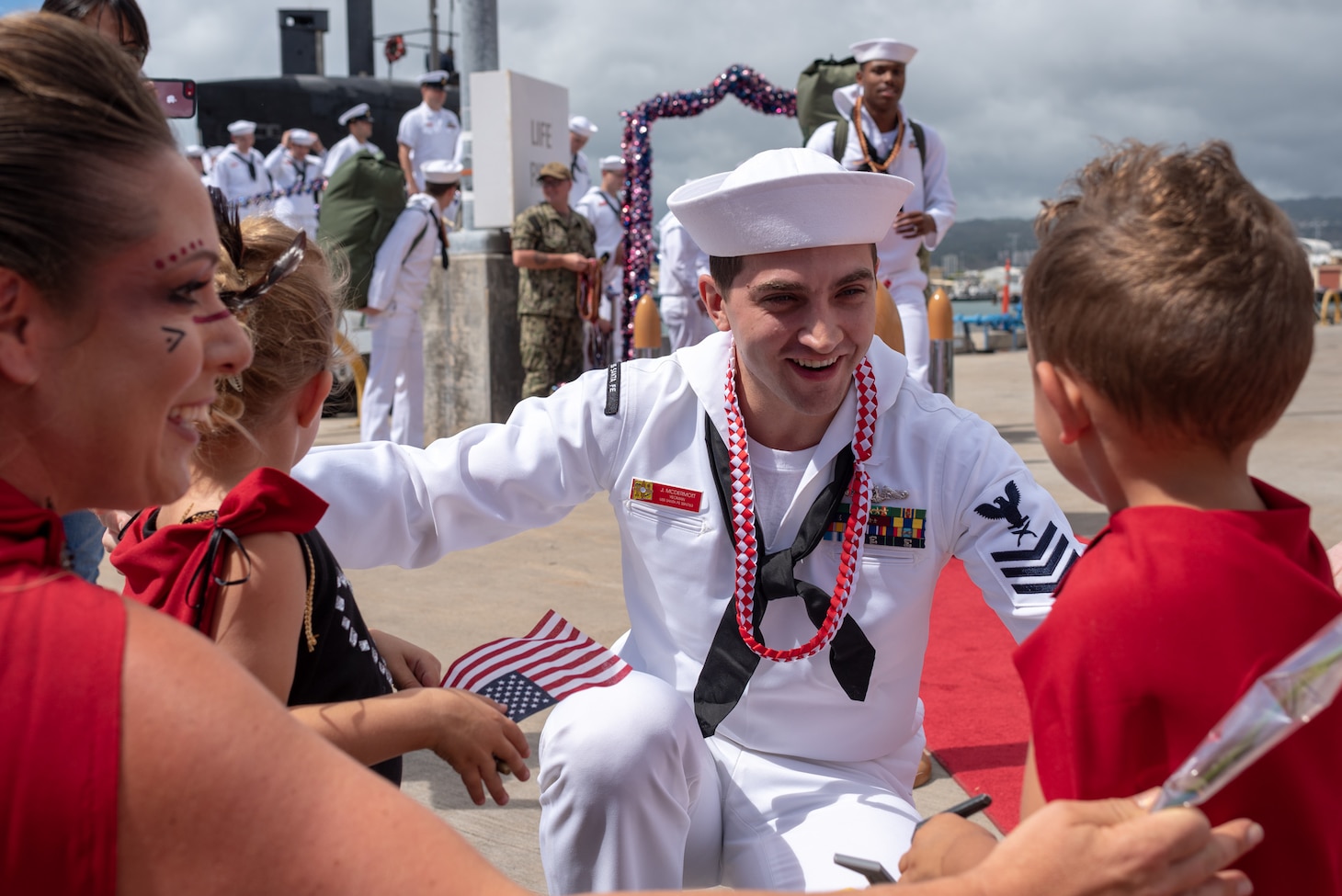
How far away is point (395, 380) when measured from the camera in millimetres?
8758

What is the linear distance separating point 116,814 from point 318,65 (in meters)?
32.9

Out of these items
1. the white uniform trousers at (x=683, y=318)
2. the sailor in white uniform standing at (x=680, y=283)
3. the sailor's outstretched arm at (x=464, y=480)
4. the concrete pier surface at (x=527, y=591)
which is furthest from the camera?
the white uniform trousers at (x=683, y=318)

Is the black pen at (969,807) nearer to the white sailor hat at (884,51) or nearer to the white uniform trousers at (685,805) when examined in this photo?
the white uniform trousers at (685,805)

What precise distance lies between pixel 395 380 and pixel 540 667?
6.83 meters

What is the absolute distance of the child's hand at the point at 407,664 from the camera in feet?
6.95

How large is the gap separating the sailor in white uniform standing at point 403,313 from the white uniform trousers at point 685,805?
639cm

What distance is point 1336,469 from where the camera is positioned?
7.75 m

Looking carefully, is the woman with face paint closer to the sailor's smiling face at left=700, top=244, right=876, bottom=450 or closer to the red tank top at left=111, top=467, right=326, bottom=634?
the red tank top at left=111, top=467, right=326, bottom=634

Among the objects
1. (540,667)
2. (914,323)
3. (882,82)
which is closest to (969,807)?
(540,667)

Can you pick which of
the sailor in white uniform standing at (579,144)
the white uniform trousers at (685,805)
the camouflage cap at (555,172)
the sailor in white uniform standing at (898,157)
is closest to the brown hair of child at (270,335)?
the white uniform trousers at (685,805)

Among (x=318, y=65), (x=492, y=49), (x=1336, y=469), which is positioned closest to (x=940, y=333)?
(x=1336, y=469)

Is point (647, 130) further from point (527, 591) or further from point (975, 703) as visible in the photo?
point (975, 703)

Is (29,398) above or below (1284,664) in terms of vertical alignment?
above

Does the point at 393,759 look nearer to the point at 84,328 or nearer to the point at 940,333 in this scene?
the point at 84,328
